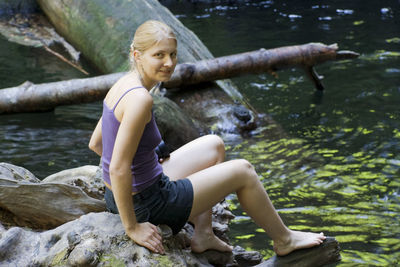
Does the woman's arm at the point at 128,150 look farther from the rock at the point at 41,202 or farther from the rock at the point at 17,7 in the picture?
the rock at the point at 17,7

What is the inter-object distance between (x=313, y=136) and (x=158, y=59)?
4.48 metres

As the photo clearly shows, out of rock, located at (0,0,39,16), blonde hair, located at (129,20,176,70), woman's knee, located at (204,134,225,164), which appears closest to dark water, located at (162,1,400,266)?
woman's knee, located at (204,134,225,164)

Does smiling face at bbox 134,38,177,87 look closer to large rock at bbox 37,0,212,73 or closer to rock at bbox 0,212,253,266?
rock at bbox 0,212,253,266

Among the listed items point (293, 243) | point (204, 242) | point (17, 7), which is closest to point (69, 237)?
point (204, 242)

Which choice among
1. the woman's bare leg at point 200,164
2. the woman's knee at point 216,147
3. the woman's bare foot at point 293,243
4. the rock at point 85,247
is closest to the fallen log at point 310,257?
the woman's bare foot at point 293,243

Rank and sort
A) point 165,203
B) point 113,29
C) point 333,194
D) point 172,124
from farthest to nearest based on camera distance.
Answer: point 113,29
point 172,124
point 333,194
point 165,203

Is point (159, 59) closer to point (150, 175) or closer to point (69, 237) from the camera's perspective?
point (150, 175)

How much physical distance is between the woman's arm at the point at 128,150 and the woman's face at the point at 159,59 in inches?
8.3

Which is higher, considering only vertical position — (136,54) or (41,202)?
(136,54)

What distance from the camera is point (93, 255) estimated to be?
2869 mm

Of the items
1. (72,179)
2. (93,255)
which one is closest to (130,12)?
(72,179)

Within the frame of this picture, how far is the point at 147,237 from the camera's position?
9.68 ft

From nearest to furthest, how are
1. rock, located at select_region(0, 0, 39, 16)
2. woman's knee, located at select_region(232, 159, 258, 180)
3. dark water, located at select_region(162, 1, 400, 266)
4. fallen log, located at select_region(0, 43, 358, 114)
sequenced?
1. woman's knee, located at select_region(232, 159, 258, 180)
2. dark water, located at select_region(162, 1, 400, 266)
3. fallen log, located at select_region(0, 43, 358, 114)
4. rock, located at select_region(0, 0, 39, 16)

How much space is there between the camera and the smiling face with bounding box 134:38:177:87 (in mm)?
3021
